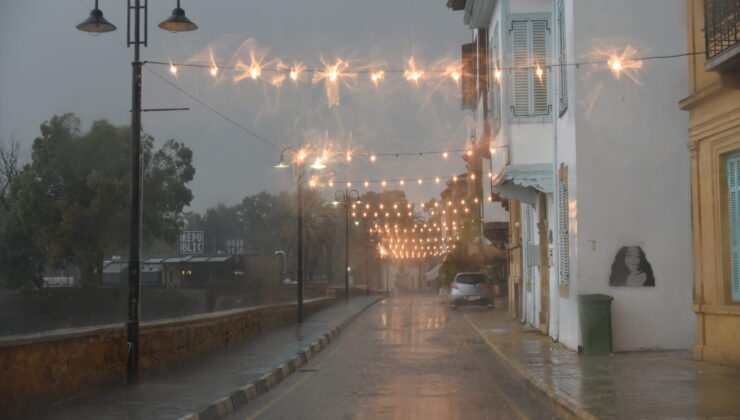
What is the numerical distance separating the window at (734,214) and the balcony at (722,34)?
69.4 inches

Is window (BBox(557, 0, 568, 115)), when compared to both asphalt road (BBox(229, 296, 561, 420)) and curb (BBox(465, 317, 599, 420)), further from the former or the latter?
asphalt road (BBox(229, 296, 561, 420))

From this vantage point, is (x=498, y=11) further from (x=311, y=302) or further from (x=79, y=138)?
(x=79, y=138)

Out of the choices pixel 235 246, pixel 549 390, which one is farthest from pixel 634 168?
pixel 235 246

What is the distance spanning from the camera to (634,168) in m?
18.1

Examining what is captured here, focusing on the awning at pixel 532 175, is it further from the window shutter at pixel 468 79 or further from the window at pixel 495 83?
the window shutter at pixel 468 79

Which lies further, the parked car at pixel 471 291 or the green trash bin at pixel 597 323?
the parked car at pixel 471 291

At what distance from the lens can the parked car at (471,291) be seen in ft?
141

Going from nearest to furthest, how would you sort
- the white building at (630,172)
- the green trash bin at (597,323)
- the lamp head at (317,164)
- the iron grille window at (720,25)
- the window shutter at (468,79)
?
the iron grille window at (720,25), the green trash bin at (597,323), the white building at (630,172), the lamp head at (317,164), the window shutter at (468,79)

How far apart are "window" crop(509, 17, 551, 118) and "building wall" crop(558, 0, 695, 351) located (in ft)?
11.9

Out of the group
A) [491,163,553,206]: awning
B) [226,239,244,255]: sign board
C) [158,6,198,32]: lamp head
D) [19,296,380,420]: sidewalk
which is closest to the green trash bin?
[491,163,553,206]: awning

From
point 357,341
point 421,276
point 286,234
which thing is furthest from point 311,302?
point 421,276

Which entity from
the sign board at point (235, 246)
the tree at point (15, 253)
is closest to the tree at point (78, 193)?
the tree at point (15, 253)

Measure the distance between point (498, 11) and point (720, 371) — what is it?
12.6 m

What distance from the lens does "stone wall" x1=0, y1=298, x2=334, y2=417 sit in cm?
1042
